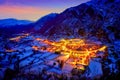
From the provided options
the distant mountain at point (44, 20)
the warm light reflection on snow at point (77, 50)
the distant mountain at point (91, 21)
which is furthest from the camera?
the distant mountain at point (44, 20)

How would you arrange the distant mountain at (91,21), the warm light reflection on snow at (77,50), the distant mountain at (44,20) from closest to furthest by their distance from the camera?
1. the warm light reflection on snow at (77,50)
2. the distant mountain at (91,21)
3. the distant mountain at (44,20)

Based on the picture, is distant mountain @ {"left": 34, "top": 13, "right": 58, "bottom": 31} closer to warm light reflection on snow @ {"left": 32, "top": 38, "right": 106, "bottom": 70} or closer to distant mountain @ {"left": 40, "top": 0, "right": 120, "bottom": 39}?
distant mountain @ {"left": 40, "top": 0, "right": 120, "bottom": 39}

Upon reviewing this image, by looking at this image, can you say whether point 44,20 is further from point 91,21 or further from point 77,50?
point 77,50

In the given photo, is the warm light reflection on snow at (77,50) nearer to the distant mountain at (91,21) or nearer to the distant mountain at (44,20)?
the distant mountain at (91,21)

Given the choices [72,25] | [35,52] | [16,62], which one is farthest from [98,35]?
[16,62]

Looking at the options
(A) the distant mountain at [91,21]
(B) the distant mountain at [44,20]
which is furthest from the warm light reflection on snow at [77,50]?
(B) the distant mountain at [44,20]

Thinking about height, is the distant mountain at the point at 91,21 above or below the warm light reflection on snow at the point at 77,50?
above

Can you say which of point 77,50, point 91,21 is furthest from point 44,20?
point 77,50

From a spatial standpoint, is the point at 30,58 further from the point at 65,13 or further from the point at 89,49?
the point at 65,13

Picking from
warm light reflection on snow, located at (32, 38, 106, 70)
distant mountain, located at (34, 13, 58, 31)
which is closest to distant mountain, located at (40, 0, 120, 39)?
warm light reflection on snow, located at (32, 38, 106, 70)
